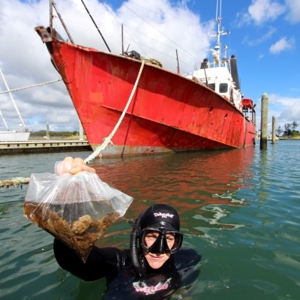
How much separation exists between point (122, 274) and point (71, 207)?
2.89 ft

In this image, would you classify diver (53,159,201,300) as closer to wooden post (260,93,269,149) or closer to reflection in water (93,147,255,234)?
reflection in water (93,147,255,234)

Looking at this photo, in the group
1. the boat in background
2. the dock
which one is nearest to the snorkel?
the boat in background

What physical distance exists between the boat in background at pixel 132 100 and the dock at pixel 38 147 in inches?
396

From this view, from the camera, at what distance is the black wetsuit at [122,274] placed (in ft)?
5.40

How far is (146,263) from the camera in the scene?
189cm

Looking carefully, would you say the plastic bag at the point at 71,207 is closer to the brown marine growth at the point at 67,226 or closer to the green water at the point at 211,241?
the brown marine growth at the point at 67,226

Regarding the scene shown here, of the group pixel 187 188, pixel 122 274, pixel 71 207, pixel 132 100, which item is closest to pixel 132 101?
pixel 132 100

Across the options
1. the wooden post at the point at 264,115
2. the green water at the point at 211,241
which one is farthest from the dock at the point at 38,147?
the wooden post at the point at 264,115

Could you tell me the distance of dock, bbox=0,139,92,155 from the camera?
57.4 ft

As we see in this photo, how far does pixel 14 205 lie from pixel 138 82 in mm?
6850

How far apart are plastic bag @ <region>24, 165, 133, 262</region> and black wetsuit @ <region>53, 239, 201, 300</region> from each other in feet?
0.63

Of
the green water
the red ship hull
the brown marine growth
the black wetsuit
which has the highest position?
the red ship hull

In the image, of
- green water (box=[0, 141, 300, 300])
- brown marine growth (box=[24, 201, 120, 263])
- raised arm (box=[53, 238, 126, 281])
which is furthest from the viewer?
green water (box=[0, 141, 300, 300])

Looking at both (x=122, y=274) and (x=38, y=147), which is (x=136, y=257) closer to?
(x=122, y=274)
